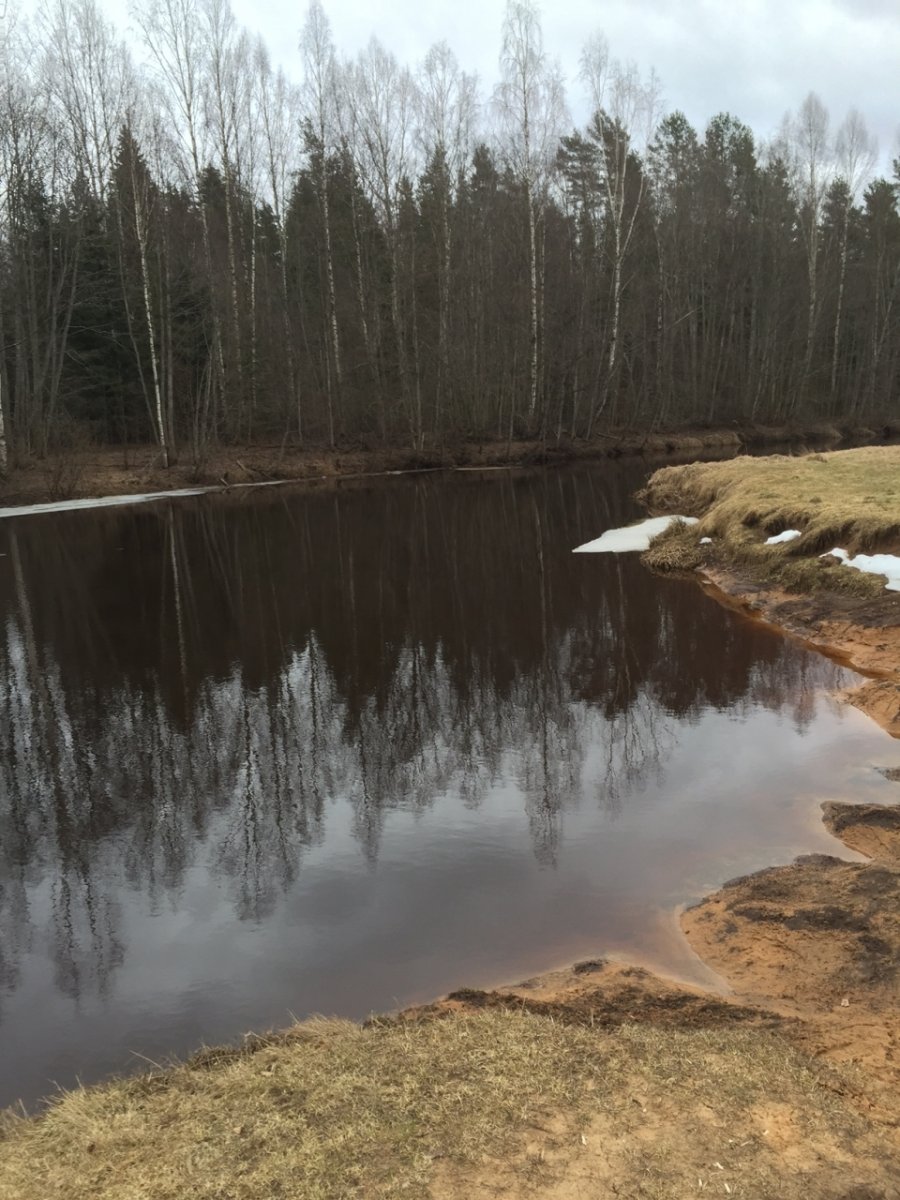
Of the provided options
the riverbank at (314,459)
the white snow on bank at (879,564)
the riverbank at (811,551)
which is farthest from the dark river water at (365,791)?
the riverbank at (314,459)

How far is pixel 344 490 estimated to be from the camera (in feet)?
97.5

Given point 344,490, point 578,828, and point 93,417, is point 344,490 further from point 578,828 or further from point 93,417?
point 578,828

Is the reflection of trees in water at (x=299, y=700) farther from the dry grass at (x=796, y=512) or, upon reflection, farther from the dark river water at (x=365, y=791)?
the dry grass at (x=796, y=512)

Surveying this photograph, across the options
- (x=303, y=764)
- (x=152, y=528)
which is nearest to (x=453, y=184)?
(x=152, y=528)

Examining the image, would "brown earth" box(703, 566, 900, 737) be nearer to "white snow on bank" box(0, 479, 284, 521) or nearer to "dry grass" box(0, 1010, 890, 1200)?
"dry grass" box(0, 1010, 890, 1200)

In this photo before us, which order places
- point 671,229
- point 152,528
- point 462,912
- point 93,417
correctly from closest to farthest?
1. point 462,912
2. point 152,528
3. point 93,417
4. point 671,229

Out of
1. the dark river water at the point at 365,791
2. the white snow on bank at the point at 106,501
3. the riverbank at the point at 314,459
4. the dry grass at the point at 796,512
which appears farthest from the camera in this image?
the riverbank at the point at 314,459

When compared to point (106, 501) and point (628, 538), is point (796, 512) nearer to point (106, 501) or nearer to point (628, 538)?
point (628, 538)

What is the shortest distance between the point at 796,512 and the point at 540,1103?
41.7 ft

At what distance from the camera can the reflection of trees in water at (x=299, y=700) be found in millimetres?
6059

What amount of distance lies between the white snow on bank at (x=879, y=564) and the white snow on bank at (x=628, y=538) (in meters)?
5.37

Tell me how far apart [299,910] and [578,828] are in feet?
6.41

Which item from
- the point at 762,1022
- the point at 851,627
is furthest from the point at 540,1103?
the point at 851,627

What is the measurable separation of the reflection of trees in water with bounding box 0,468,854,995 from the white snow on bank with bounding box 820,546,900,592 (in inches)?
68.6
